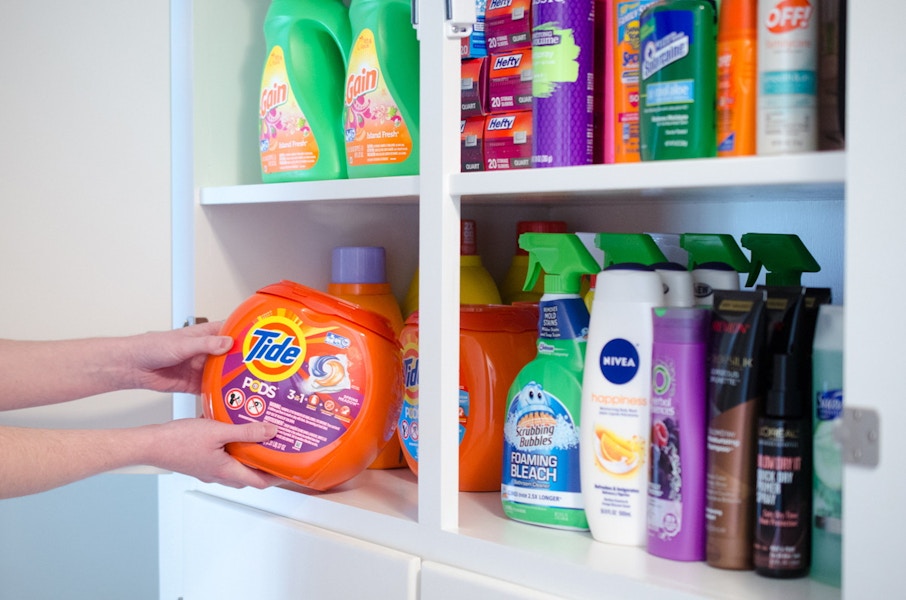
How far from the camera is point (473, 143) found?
1277 millimetres

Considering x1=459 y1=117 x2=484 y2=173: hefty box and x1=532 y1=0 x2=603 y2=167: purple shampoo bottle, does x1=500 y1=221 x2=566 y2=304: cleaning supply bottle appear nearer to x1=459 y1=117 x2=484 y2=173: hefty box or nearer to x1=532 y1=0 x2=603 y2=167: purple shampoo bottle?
x1=459 y1=117 x2=484 y2=173: hefty box

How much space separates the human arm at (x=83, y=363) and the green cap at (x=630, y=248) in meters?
0.58

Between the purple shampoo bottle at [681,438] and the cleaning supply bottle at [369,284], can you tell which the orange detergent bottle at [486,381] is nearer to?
the cleaning supply bottle at [369,284]

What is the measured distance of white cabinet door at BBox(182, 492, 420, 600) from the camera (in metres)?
1.21

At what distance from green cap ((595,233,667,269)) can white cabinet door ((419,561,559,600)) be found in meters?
0.41

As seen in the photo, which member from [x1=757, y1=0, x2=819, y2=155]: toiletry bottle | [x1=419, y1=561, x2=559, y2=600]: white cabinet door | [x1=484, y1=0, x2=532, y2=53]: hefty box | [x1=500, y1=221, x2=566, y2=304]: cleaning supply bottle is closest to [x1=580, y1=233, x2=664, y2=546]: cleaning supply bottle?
[x1=419, y1=561, x2=559, y2=600]: white cabinet door

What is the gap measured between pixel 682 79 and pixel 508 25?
366 millimetres

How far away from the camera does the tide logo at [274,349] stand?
1246 millimetres

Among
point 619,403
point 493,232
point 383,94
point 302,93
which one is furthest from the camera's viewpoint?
point 493,232

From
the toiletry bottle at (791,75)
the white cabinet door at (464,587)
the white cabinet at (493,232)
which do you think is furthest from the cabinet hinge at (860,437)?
the white cabinet door at (464,587)

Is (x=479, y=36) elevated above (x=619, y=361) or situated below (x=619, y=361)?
above

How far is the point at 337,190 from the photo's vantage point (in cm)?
128

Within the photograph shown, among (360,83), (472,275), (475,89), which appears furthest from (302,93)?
(472,275)

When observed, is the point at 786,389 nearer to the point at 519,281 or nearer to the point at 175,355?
the point at 519,281
